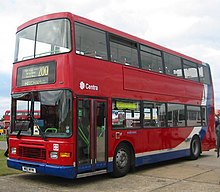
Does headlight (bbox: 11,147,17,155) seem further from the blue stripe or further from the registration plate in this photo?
the blue stripe

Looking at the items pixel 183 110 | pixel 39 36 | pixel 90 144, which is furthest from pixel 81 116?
pixel 183 110

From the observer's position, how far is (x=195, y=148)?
1463 centimetres

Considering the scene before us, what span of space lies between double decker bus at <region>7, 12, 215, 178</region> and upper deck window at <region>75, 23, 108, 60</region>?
0.03 metres

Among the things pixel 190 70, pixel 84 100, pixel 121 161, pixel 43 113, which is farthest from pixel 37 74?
pixel 190 70

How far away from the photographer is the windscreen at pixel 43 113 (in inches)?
332

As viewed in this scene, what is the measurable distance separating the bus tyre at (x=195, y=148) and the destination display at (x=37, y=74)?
7898mm

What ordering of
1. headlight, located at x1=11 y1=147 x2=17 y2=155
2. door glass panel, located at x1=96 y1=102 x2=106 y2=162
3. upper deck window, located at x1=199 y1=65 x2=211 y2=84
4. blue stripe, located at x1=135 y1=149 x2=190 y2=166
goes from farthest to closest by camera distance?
1. upper deck window, located at x1=199 y1=65 x2=211 y2=84
2. blue stripe, located at x1=135 y1=149 x2=190 y2=166
3. headlight, located at x1=11 y1=147 x2=17 y2=155
4. door glass panel, located at x1=96 y1=102 x2=106 y2=162

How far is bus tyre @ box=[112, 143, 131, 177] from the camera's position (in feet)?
32.0

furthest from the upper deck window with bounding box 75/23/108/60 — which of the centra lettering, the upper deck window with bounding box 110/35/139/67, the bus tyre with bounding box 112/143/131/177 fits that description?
the bus tyre with bounding box 112/143/131/177

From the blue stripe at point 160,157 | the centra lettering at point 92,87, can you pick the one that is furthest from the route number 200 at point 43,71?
the blue stripe at point 160,157

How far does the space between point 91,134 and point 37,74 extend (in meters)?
2.20

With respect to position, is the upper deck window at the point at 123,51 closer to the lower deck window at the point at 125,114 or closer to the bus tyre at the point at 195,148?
the lower deck window at the point at 125,114

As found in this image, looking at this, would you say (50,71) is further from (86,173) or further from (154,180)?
(154,180)

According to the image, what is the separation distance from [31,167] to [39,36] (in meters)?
3.59
